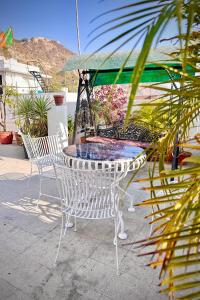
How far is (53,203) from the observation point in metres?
3.38

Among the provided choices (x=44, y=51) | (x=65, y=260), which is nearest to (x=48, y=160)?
(x=65, y=260)

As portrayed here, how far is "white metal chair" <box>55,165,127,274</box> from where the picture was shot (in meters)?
2.13

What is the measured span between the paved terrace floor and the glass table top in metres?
0.78

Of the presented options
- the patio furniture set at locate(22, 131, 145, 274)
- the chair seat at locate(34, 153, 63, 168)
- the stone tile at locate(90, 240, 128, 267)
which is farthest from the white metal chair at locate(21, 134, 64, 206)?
the stone tile at locate(90, 240, 128, 267)

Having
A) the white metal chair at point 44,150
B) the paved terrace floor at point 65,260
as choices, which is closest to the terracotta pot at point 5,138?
the white metal chair at point 44,150

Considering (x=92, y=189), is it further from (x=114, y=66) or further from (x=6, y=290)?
(x=114, y=66)

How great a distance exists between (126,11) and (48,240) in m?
2.37

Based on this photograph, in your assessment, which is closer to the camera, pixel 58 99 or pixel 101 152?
pixel 101 152

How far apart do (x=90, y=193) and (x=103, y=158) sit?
0.74 meters

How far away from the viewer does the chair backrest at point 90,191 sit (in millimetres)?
2127

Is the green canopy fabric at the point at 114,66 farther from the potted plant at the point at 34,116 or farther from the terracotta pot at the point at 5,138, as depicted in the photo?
the terracotta pot at the point at 5,138

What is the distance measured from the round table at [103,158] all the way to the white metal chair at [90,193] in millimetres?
233

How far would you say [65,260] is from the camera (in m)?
2.18

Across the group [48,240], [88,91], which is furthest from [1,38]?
[48,240]
